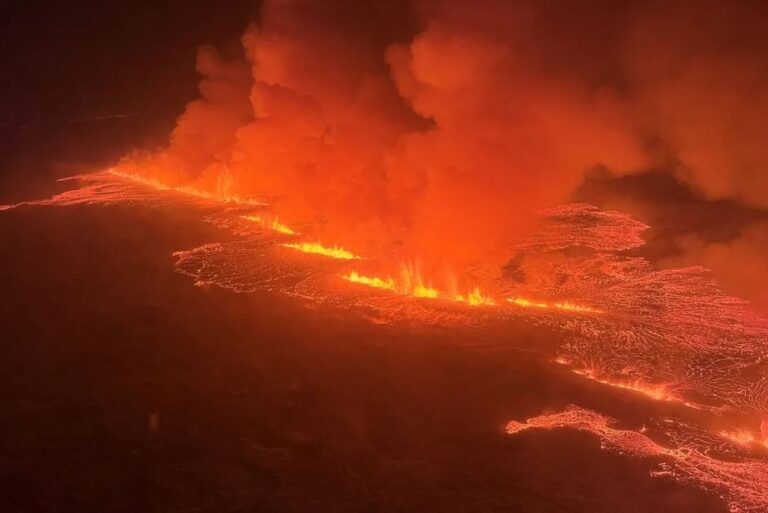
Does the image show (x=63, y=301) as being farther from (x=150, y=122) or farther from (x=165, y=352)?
(x=150, y=122)

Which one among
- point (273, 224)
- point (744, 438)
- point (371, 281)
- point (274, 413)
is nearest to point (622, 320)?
point (744, 438)

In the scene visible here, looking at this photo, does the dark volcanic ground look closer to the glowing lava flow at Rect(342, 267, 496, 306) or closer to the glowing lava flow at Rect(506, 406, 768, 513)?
the glowing lava flow at Rect(506, 406, 768, 513)

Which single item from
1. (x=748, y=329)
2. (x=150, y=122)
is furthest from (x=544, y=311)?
(x=150, y=122)

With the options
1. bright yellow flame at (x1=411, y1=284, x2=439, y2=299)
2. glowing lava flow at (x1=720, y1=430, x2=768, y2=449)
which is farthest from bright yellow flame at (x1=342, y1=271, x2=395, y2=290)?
glowing lava flow at (x1=720, y1=430, x2=768, y2=449)

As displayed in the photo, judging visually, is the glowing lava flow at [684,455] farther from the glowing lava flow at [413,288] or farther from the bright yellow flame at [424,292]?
the bright yellow flame at [424,292]

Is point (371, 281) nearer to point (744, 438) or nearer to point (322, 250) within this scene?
point (322, 250)

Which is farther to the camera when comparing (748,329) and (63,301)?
(63,301)

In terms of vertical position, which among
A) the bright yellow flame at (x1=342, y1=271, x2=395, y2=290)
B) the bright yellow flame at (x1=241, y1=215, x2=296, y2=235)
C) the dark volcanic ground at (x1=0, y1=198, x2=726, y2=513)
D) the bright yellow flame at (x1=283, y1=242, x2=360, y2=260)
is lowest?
the dark volcanic ground at (x1=0, y1=198, x2=726, y2=513)
